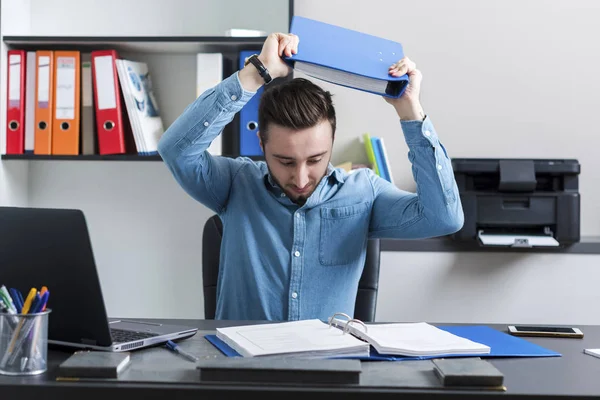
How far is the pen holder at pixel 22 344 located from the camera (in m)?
1.08

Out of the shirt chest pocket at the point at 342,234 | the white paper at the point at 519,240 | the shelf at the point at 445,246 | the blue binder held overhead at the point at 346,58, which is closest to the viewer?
the blue binder held overhead at the point at 346,58

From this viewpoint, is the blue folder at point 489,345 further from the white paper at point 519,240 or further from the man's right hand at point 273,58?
the white paper at point 519,240

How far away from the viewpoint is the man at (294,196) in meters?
1.64

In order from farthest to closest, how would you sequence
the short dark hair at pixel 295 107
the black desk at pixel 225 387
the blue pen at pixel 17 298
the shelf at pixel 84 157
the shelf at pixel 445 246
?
the shelf at pixel 84 157 → the shelf at pixel 445 246 → the short dark hair at pixel 295 107 → the blue pen at pixel 17 298 → the black desk at pixel 225 387

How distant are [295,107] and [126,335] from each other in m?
0.66

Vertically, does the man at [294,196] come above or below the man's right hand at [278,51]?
below

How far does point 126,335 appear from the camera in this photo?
1.27m

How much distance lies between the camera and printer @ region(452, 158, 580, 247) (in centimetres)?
249

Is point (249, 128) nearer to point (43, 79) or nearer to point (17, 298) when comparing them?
point (43, 79)

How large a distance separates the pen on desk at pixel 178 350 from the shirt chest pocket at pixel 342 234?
58 cm

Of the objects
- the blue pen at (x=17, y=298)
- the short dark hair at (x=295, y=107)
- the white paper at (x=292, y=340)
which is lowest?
the white paper at (x=292, y=340)

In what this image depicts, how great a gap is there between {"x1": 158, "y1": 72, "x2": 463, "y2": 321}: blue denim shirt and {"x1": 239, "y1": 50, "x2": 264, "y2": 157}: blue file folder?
0.78 metres

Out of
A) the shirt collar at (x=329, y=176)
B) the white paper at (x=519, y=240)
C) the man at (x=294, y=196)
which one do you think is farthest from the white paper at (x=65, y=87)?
the white paper at (x=519, y=240)

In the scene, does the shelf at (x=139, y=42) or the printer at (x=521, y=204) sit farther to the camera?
the shelf at (x=139, y=42)
